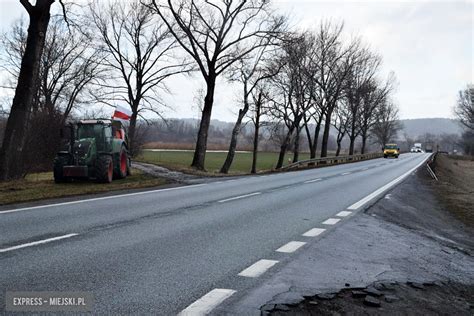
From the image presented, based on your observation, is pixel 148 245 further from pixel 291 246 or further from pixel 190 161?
pixel 190 161

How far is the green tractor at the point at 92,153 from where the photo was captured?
1656 cm

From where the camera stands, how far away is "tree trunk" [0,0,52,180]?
1605 cm

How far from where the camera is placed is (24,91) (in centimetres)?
Answer: 1619

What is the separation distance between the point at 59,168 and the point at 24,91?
2.95 m

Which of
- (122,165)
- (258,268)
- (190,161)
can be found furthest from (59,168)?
(190,161)

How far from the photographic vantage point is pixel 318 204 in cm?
1287

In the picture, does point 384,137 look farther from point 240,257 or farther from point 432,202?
point 240,257

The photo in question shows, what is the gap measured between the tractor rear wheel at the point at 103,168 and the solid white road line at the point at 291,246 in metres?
10.8

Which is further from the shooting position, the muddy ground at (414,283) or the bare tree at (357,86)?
the bare tree at (357,86)

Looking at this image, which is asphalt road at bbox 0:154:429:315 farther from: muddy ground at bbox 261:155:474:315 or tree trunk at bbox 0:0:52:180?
tree trunk at bbox 0:0:52:180

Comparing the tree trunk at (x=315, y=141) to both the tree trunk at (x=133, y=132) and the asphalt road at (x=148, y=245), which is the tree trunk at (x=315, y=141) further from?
the asphalt road at (x=148, y=245)

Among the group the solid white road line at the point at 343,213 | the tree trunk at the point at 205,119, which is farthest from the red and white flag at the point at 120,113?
the solid white road line at the point at 343,213

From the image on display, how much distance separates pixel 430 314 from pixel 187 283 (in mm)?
2505

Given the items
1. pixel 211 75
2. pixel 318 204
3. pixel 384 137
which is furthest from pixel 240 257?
pixel 384 137
